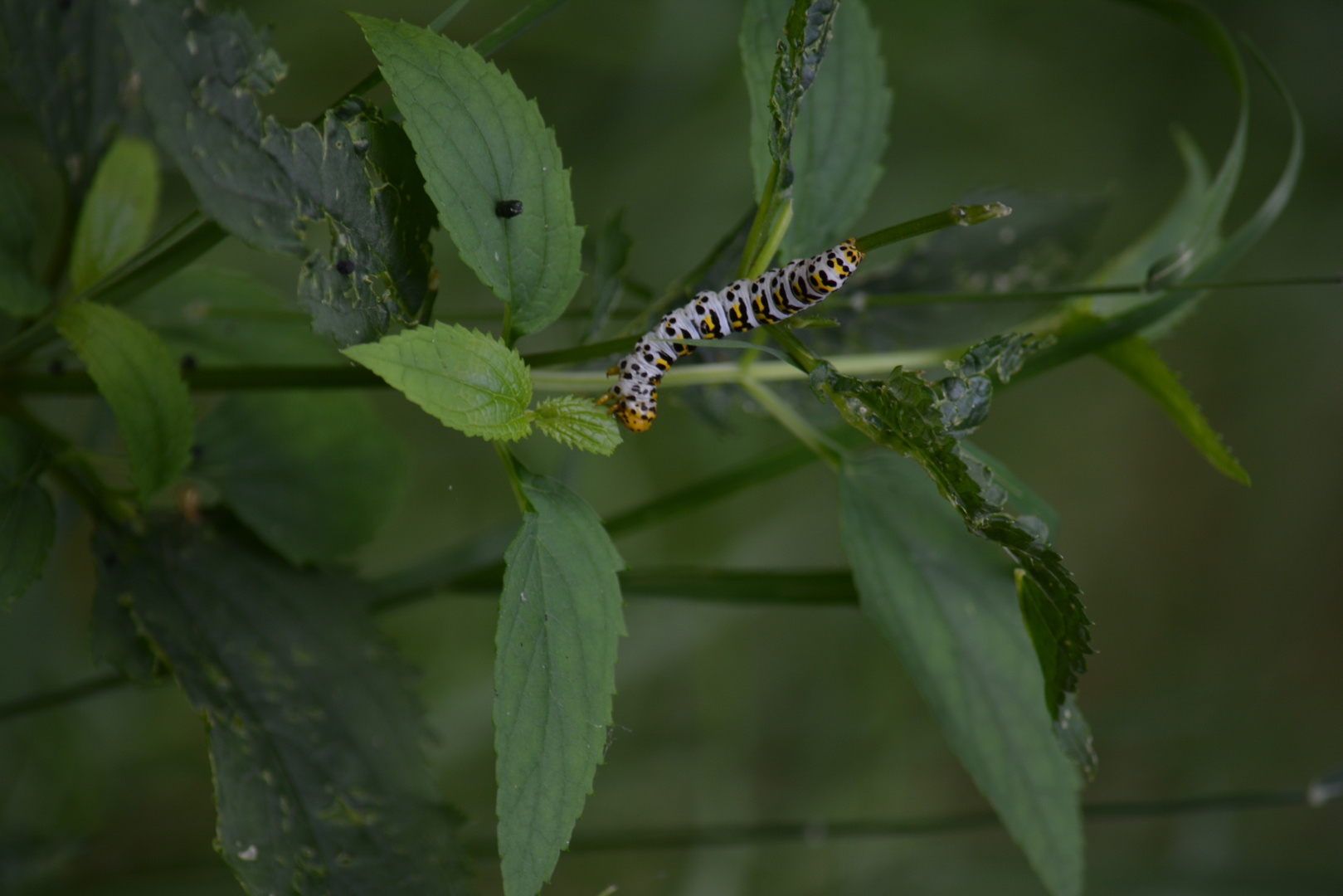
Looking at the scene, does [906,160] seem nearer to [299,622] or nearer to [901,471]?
[901,471]

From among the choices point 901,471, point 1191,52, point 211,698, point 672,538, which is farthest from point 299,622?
point 1191,52

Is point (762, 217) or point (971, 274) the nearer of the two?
point (762, 217)

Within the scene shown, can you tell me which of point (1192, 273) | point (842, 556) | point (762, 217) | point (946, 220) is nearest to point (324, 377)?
point (762, 217)

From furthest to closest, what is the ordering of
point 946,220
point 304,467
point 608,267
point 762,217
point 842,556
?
point 842,556
point 304,467
point 608,267
point 762,217
point 946,220

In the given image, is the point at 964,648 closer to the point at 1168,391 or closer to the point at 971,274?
the point at 1168,391

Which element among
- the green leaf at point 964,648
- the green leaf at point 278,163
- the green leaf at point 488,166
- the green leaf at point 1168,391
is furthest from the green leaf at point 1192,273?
the green leaf at point 278,163

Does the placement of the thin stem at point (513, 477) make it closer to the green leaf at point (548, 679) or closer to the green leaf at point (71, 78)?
the green leaf at point (548, 679)
